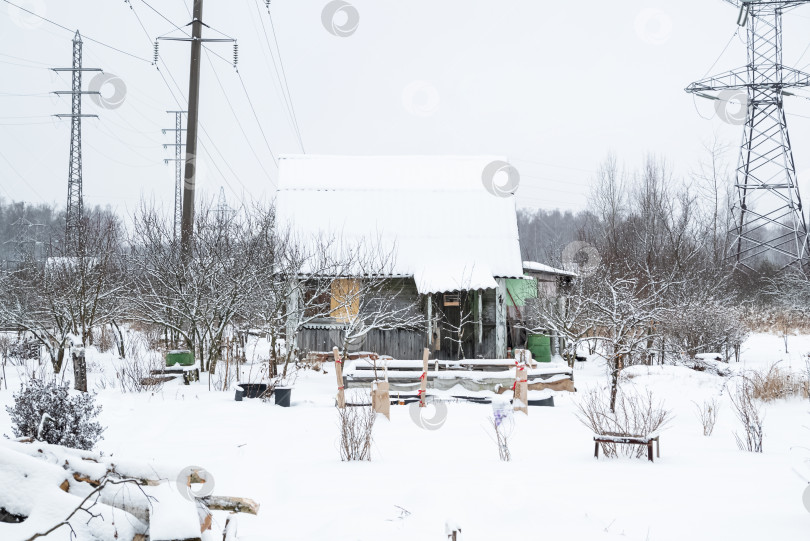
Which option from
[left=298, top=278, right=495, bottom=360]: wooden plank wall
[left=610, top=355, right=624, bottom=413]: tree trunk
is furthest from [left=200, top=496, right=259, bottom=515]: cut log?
[left=298, top=278, right=495, bottom=360]: wooden plank wall

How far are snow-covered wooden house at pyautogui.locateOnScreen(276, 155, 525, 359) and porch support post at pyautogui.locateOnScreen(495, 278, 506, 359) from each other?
0.03 meters

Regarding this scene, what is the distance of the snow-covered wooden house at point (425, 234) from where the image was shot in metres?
16.1

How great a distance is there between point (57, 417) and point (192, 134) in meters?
9.08

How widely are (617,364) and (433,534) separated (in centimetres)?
690

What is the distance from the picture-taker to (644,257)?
773 inches

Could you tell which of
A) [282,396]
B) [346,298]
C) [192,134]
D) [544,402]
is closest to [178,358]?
[282,396]

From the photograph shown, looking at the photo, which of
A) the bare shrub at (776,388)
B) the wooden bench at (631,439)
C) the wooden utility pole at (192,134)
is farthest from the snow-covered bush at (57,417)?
the bare shrub at (776,388)

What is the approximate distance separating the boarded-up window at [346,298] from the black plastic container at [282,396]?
4.21 m

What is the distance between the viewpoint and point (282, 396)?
10180mm

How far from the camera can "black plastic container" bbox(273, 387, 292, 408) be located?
10125mm

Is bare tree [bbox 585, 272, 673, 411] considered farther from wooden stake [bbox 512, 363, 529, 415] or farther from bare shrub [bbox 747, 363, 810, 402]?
bare shrub [bbox 747, 363, 810, 402]

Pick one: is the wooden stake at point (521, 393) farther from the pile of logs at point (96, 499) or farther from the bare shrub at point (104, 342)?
the bare shrub at point (104, 342)

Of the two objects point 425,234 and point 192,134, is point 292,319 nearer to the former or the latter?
point 192,134

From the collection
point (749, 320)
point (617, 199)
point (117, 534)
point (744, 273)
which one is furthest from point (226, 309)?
point (617, 199)
